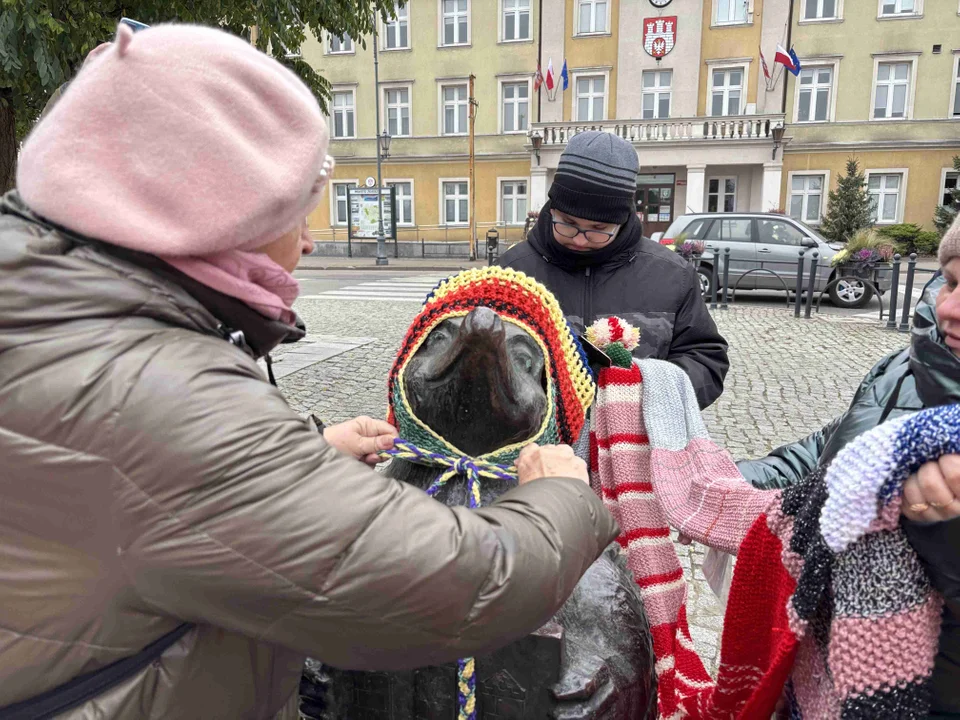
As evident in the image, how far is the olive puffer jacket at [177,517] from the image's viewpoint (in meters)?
0.78

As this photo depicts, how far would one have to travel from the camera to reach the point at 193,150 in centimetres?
81

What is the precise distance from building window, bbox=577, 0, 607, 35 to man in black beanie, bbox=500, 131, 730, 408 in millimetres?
25368

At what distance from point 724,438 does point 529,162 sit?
21944mm

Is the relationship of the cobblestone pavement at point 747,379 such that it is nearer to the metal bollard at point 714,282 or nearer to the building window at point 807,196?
the metal bollard at point 714,282

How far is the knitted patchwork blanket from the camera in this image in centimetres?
115

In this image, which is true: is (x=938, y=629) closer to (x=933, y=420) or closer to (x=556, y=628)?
(x=933, y=420)

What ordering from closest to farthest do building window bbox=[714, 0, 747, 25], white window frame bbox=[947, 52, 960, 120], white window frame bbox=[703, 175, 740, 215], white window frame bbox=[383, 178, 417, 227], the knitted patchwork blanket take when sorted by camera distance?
the knitted patchwork blanket, white window frame bbox=[947, 52, 960, 120], building window bbox=[714, 0, 747, 25], white window frame bbox=[703, 175, 740, 215], white window frame bbox=[383, 178, 417, 227]

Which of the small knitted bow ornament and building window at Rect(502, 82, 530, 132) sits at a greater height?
building window at Rect(502, 82, 530, 132)

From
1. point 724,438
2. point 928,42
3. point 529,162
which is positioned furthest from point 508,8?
point 724,438

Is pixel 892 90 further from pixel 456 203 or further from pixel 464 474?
pixel 464 474

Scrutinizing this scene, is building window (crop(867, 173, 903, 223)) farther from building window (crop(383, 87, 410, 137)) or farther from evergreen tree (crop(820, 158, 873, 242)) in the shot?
building window (crop(383, 87, 410, 137))

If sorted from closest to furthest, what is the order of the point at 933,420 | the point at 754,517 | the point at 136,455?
the point at 136,455, the point at 933,420, the point at 754,517

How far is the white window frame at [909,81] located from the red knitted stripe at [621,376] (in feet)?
87.2

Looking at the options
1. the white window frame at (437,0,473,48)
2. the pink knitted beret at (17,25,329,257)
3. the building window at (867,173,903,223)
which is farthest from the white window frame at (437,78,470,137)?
the pink knitted beret at (17,25,329,257)
